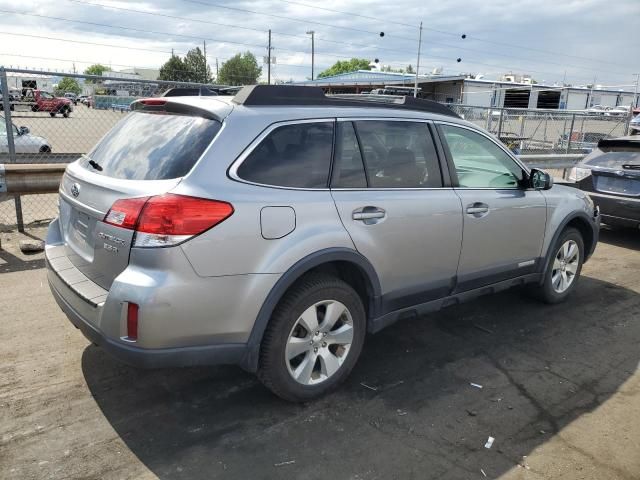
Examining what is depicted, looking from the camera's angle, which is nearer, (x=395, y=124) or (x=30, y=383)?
(x=30, y=383)

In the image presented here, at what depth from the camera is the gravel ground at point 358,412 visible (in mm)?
2766

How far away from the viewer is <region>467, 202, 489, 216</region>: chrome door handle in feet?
13.1

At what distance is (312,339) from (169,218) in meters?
1.15

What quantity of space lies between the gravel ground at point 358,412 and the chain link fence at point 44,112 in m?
3.23

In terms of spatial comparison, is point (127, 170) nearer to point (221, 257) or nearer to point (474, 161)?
point (221, 257)

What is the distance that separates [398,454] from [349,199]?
1.48 m

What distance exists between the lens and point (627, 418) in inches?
131

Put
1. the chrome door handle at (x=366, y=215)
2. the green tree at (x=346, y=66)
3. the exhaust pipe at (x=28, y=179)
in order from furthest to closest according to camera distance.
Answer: the green tree at (x=346, y=66)
the exhaust pipe at (x=28, y=179)
the chrome door handle at (x=366, y=215)

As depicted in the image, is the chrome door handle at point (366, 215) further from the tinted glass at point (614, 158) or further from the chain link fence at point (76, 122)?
the tinted glass at point (614, 158)

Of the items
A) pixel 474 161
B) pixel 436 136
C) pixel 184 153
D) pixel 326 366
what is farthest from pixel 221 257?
pixel 474 161

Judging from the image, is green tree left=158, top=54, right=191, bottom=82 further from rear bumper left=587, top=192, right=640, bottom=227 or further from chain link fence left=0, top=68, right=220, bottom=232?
rear bumper left=587, top=192, right=640, bottom=227

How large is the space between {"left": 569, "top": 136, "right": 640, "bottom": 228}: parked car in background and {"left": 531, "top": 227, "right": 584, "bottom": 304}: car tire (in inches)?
93.5

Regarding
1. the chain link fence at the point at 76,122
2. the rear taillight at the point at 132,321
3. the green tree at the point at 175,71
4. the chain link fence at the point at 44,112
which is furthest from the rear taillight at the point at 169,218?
the green tree at the point at 175,71

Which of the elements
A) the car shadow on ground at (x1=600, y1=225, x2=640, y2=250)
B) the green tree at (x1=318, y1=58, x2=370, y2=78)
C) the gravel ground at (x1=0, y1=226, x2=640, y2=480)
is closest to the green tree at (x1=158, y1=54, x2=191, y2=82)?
the green tree at (x1=318, y1=58, x2=370, y2=78)
